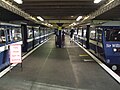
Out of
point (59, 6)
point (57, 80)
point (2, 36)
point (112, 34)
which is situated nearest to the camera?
point (57, 80)

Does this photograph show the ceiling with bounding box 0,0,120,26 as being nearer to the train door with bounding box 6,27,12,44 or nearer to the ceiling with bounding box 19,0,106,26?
the ceiling with bounding box 19,0,106,26

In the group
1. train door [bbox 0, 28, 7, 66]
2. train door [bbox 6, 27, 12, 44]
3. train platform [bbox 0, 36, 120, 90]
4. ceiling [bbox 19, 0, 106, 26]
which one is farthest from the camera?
train door [bbox 6, 27, 12, 44]

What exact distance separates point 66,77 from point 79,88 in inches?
60.3

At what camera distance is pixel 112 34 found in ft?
37.6

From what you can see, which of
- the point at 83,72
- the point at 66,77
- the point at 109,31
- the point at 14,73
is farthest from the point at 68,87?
the point at 109,31

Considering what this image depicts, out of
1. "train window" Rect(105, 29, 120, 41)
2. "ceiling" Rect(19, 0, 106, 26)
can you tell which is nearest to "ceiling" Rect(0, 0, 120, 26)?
"ceiling" Rect(19, 0, 106, 26)

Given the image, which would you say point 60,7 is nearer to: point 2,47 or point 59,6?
point 59,6

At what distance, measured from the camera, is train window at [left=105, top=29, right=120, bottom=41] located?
11.4 meters

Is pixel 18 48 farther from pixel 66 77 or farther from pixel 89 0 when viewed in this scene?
pixel 89 0

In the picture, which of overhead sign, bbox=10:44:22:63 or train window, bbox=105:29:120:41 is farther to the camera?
train window, bbox=105:29:120:41

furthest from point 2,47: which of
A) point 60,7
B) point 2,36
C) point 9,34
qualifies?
point 60,7

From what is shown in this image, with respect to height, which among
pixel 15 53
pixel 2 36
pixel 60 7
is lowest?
pixel 15 53

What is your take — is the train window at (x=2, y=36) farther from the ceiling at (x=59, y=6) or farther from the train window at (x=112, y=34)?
the train window at (x=112, y=34)

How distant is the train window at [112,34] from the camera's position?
11.4 meters
